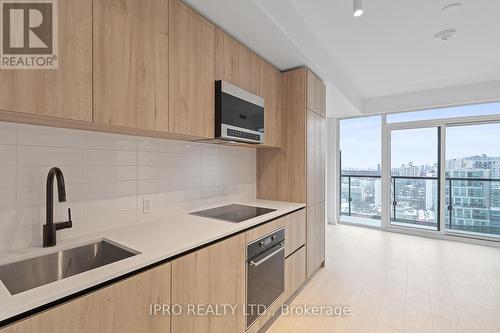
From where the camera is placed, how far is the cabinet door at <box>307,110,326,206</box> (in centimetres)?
266

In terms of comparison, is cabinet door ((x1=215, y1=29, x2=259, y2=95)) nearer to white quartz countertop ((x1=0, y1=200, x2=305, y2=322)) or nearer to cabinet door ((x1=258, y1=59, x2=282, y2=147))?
cabinet door ((x1=258, y1=59, x2=282, y2=147))

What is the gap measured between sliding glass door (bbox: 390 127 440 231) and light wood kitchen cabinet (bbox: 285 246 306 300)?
335cm

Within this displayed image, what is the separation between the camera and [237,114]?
1.95 m

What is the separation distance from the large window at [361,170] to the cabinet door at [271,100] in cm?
331

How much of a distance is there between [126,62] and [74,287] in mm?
1076

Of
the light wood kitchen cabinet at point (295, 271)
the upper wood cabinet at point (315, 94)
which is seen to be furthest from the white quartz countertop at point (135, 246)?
the upper wood cabinet at point (315, 94)

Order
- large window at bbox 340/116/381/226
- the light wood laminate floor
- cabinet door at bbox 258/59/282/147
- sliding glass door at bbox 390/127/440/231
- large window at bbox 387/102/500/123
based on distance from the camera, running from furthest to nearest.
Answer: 1. large window at bbox 340/116/381/226
2. sliding glass door at bbox 390/127/440/231
3. large window at bbox 387/102/500/123
4. cabinet door at bbox 258/59/282/147
5. the light wood laminate floor

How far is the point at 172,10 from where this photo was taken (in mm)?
1492

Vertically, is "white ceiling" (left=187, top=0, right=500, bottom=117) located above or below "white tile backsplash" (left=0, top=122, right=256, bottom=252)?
above

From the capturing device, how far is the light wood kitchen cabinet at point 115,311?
0.79m

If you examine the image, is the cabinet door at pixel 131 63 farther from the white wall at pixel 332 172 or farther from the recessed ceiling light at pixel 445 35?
the white wall at pixel 332 172

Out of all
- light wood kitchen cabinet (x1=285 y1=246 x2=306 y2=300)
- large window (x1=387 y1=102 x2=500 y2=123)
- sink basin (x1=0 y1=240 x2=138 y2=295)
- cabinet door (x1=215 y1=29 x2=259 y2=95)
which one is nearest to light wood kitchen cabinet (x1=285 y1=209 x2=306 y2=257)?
light wood kitchen cabinet (x1=285 y1=246 x2=306 y2=300)

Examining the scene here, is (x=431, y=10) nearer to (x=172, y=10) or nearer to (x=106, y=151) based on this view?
(x=172, y=10)

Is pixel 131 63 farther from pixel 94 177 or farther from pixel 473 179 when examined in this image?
pixel 473 179
